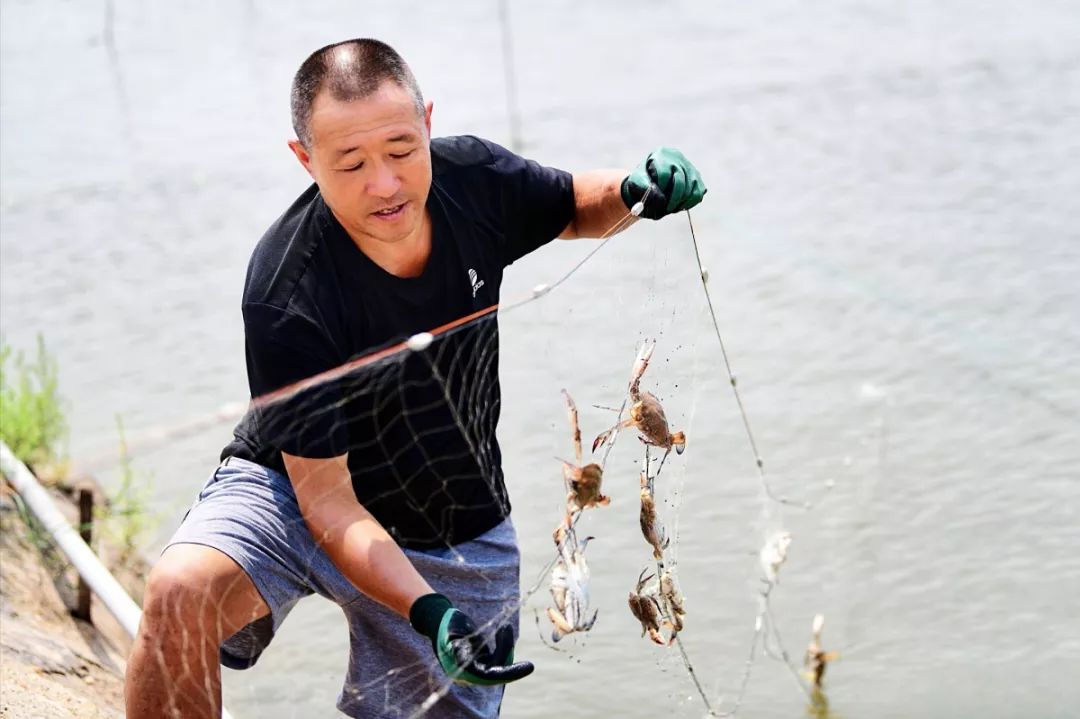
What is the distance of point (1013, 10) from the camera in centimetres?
1112

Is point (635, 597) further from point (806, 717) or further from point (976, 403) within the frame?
point (976, 403)

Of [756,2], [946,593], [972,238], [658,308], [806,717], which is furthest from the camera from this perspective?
[756,2]

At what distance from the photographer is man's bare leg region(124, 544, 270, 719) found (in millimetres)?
2613

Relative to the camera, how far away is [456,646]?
2590 millimetres

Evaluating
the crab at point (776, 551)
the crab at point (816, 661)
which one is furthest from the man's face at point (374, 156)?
the crab at point (816, 661)

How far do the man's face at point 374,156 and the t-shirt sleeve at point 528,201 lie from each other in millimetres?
413

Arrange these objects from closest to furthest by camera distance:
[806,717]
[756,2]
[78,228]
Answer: [806,717], [78,228], [756,2]

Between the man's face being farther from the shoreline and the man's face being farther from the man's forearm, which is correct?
the shoreline

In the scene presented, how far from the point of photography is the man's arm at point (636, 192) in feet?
10.4

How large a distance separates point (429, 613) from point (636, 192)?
3.72 ft

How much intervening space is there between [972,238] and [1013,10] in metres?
4.73

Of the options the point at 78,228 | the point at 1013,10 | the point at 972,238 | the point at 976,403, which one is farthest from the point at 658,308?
the point at 1013,10

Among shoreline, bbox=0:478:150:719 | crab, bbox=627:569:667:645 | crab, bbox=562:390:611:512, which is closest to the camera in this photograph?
crab, bbox=562:390:611:512

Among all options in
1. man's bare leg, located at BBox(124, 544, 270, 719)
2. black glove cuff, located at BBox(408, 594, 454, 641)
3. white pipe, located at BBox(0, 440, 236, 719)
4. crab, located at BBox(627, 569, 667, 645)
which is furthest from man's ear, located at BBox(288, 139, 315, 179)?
white pipe, located at BBox(0, 440, 236, 719)
